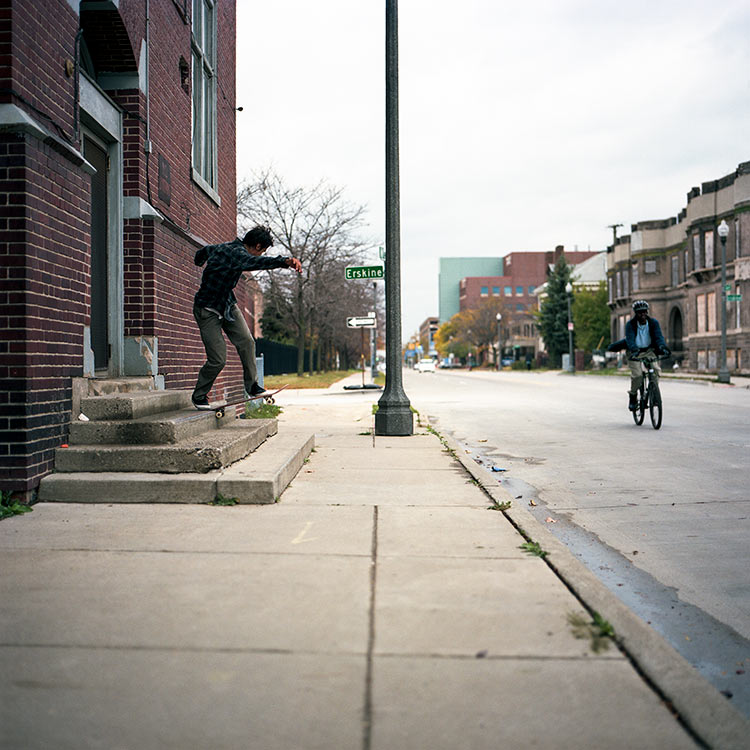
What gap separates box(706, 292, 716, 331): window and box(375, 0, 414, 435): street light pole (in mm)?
41676

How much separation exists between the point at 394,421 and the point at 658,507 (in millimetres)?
5292

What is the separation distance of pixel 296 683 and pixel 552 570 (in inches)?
→ 75.5

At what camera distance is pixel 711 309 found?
4856cm

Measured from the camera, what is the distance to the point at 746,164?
44.2m

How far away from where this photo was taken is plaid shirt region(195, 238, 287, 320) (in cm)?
735

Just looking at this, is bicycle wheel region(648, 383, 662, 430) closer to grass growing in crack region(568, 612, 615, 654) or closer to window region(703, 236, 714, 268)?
grass growing in crack region(568, 612, 615, 654)

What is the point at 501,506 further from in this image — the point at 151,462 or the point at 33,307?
the point at 33,307

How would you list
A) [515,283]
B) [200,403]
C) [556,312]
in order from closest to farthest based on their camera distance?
[200,403] → [556,312] → [515,283]

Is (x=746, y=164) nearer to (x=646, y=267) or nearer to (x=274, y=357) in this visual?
(x=646, y=267)

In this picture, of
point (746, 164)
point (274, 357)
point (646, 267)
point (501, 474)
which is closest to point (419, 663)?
point (501, 474)

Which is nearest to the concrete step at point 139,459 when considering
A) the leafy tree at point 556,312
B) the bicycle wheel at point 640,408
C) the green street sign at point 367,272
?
the green street sign at point 367,272

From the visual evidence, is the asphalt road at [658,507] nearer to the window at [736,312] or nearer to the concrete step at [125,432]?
the concrete step at [125,432]

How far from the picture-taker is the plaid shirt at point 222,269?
24.1 feet

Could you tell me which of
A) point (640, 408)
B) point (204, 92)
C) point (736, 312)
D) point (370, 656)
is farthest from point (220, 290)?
point (736, 312)
